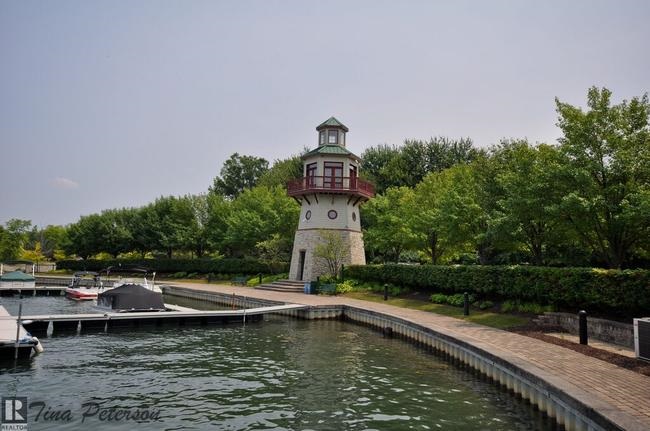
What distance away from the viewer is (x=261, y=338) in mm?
19000

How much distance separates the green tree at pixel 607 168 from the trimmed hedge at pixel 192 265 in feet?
102

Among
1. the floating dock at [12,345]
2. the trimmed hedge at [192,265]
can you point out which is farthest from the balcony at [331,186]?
the floating dock at [12,345]

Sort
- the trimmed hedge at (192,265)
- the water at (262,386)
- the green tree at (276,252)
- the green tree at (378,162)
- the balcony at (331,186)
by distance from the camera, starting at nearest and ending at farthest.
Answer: the water at (262,386) < the balcony at (331,186) < the green tree at (276,252) < the trimmed hedge at (192,265) < the green tree at (378,162)

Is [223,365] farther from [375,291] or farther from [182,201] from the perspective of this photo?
[182,201]

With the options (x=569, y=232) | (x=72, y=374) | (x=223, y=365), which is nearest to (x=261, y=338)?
(x=223, y=365)

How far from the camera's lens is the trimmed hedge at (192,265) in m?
46.8

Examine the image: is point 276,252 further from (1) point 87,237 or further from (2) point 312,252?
(1) point 87,237

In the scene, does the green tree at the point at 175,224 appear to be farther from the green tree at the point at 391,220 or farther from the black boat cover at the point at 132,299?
the black boat cover at the point at 132,299

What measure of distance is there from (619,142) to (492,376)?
36.1 feet

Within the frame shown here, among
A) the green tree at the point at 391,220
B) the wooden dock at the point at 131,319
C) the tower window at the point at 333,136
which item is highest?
the tower window at the point at 333,136

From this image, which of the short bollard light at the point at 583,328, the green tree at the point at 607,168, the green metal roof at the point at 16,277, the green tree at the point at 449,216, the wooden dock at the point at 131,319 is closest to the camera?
the short bollard light at the point at 583,328

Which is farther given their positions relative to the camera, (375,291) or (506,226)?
(375,291)

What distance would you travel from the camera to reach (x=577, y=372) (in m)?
10.3

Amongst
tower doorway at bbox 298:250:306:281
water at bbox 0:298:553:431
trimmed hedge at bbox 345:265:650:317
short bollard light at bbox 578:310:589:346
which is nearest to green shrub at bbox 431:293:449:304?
trimmed hedge at bbox 345:265:650:317
